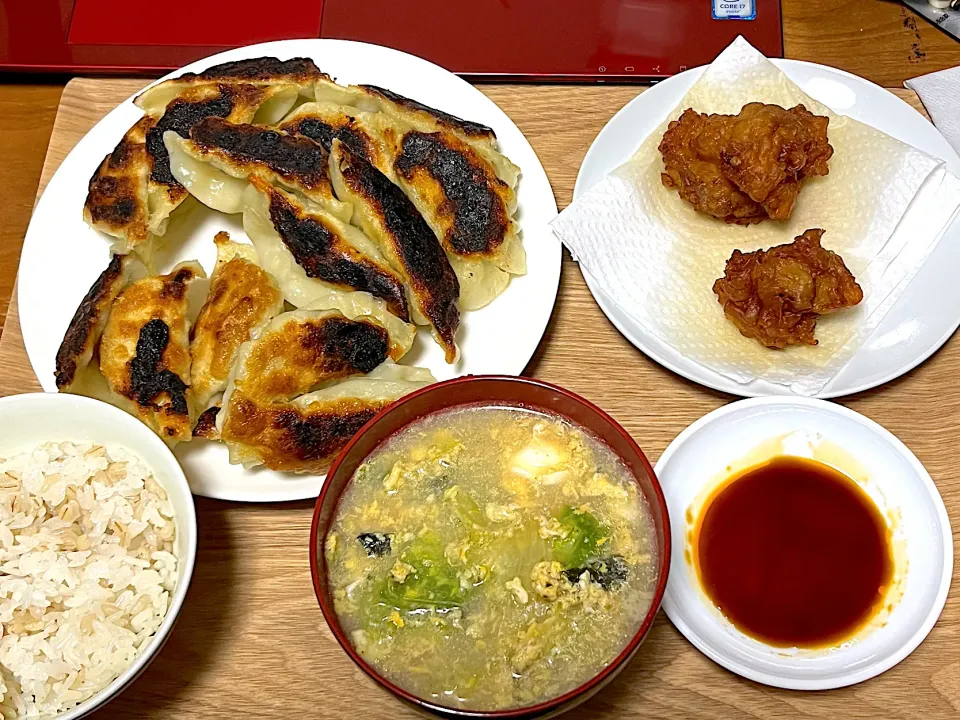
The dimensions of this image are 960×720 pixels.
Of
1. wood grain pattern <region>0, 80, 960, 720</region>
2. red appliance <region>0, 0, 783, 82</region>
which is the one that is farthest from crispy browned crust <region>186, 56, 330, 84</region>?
wood grain pattern <region>0, 80, 960, 720</region>

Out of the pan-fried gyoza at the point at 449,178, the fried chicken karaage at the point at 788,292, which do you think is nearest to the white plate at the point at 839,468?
the fried chicken karaage at the point at 788,292

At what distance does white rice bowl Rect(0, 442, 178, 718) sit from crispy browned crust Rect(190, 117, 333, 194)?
670 mm

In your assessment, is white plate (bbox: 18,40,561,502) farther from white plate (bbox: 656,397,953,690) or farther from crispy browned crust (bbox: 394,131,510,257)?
white plate (bbox: 656,397,953,690)

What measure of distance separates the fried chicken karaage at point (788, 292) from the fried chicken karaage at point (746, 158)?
0.15m

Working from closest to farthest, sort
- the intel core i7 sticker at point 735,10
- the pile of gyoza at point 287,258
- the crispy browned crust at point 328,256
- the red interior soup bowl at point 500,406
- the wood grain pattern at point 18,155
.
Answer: the red interior soup bowl at point 500,406 → the pile of gyoza at point 287,258 → the crispy browned crust at point 328,256 → the wood grain pattern at point 18,155 → the intel core i7 sticker at point 735,10

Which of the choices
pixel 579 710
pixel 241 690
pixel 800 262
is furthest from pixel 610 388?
pixel 241 690

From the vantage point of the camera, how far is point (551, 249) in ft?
6.51

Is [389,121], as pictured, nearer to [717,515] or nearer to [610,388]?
[610,388]

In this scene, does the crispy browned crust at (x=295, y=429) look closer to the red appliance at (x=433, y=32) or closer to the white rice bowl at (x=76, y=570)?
the white rice bowl at (x=76, y=570)

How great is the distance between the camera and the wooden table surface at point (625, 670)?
168cm

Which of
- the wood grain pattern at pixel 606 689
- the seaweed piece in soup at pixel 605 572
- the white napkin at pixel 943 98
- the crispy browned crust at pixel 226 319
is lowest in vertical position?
the wood grain pattern at pixel 606 689

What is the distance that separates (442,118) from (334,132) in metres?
0.24

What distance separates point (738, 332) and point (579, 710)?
2.88 ft

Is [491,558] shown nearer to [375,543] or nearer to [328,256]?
[375,543]
